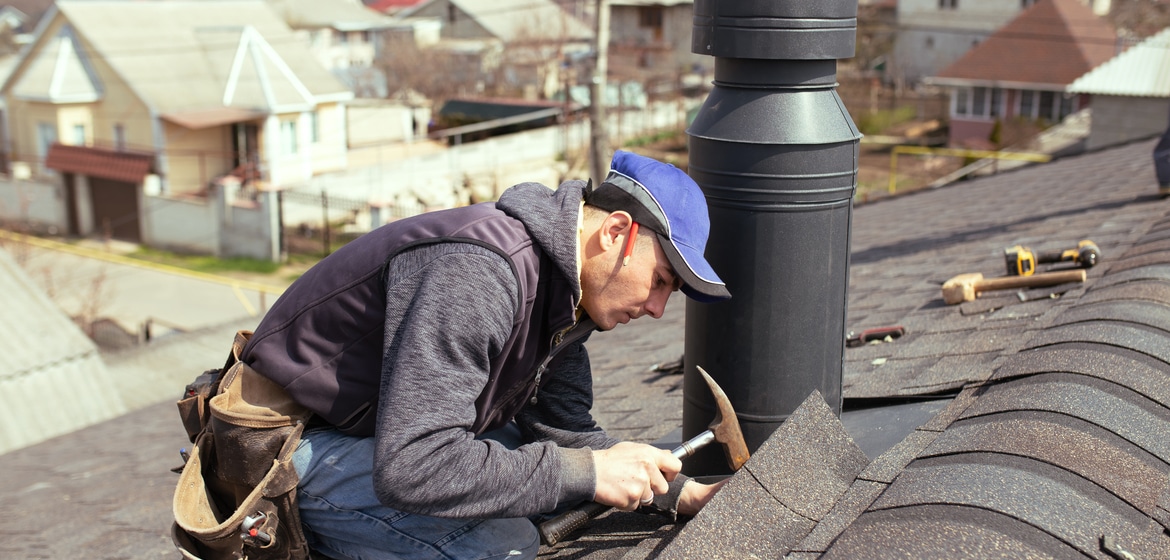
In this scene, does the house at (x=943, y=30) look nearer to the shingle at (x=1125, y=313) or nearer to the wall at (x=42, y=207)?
the wall at (x=42, y=207)

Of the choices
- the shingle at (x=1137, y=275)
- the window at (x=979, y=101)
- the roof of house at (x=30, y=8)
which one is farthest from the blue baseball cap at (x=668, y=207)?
the roof of house at (x=30, y=8)

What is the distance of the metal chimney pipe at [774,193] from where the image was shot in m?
2.59

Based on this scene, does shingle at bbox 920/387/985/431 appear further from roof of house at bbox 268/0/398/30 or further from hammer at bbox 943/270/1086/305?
roof of house at bbox 268/0/398/30

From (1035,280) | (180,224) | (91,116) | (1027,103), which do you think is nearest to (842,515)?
(1035,280)

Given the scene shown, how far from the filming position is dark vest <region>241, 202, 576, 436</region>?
2.20 meters

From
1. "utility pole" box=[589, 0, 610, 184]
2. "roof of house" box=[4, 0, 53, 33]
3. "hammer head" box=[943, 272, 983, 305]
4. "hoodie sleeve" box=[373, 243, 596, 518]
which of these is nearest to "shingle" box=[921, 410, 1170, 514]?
"hoodie sleeve" box=[373, 243, 596, 518]

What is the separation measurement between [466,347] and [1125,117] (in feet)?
76.6

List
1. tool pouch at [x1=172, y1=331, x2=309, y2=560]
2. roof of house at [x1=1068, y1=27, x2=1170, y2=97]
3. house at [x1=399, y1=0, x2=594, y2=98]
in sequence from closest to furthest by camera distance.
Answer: tool pouch at [x1=172, y1=331, x2=309, y2=560], roof of house at [x1=1068, y1=27, x2=1170, y2=97], house at [x1=399, y1=0, x2=594, y2=98]

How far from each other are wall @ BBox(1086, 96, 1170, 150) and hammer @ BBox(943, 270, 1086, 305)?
62.7 feet

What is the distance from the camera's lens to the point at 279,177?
98.2ft

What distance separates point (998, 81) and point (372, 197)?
2224cm

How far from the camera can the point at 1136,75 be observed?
893 inches

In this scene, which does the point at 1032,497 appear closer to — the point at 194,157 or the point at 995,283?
the point at 995,283

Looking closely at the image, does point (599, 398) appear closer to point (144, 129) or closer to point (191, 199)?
point (191, 199)
